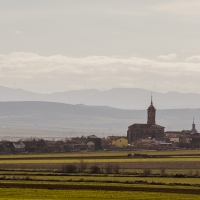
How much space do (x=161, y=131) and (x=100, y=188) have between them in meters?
133

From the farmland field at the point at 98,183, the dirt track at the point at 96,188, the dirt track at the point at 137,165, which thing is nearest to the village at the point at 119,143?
the dirt track at the point at 137,165

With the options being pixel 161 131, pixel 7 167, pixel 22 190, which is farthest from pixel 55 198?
pixel 161 131

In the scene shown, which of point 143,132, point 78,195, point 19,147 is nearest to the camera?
point 78,195

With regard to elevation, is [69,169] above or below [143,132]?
below

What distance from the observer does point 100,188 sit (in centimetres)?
6384

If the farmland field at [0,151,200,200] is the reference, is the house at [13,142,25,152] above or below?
above

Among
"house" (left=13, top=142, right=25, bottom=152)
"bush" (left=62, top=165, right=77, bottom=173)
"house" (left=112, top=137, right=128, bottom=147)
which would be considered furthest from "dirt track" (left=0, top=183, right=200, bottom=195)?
"house" (left=112, top=137, right=128, bottom=147)

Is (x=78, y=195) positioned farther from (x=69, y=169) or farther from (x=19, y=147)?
(x=19, y=147)

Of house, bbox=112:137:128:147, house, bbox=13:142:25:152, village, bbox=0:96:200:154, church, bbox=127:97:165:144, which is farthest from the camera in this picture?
church, bbox=127:97:165:144

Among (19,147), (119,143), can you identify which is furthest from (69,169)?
(119,143)

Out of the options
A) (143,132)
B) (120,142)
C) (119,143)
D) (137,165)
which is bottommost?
(137,165)

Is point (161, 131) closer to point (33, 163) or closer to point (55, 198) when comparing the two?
point (33, 163)

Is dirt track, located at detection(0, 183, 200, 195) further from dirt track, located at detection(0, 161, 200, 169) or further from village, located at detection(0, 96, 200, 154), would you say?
village, located at detection(0, 96, 200, 154)

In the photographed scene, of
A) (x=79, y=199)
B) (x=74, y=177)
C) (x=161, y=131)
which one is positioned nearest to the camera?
(x=79, y=199)
